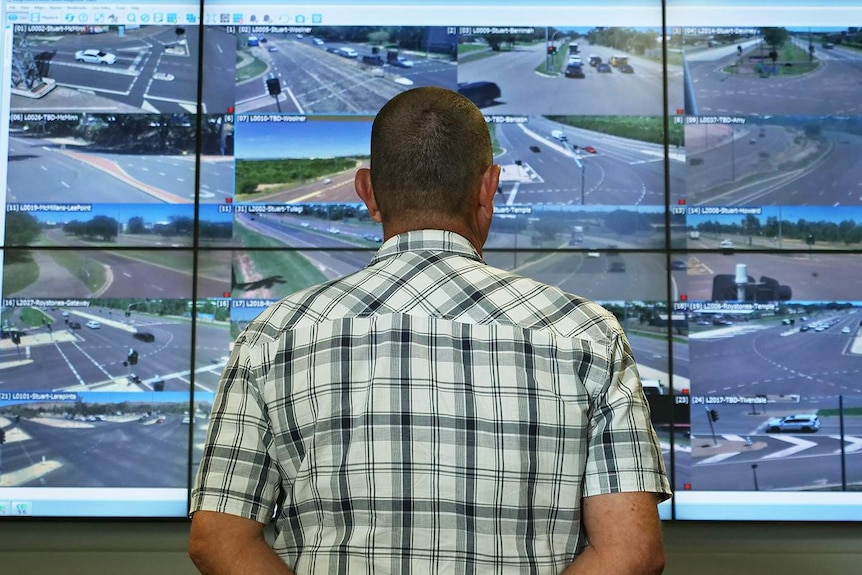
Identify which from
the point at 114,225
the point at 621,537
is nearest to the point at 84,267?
the point at 114,225

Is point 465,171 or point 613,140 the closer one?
point 465,171

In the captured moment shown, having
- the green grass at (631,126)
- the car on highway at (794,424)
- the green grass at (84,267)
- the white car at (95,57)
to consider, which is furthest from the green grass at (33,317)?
the car on highway at (794,424)

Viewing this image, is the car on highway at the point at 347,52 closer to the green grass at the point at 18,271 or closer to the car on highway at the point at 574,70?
the car on highway at the point at 574,70

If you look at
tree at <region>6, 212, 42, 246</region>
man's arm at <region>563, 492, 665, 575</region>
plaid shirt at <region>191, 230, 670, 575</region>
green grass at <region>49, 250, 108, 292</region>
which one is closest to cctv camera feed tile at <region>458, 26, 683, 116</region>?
green grass at <region>49, 250, 108, 292</region>

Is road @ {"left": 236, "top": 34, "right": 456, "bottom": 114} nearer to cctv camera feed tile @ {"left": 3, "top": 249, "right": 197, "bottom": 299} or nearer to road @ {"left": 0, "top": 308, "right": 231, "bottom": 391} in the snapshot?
cctv camera feed tile @ {"left": 3, "top": 249, "right": 197, "bottom": 299}

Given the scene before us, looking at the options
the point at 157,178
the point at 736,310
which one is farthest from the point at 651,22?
the point at 157,178

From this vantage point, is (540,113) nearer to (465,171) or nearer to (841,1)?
(841,1)

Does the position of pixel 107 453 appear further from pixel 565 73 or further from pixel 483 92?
pixel 565 73
